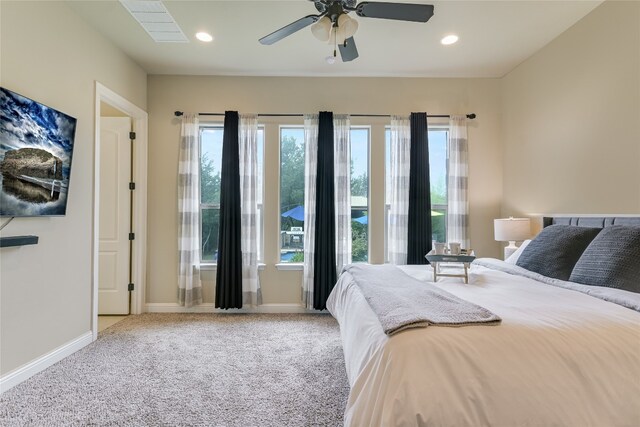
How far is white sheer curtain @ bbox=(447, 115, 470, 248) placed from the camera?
3.70 metres

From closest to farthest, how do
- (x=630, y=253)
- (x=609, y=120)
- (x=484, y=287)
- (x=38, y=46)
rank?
(x=630, y=253), (x=484, y=287), (x=38, y=46), (x=609, y=120)

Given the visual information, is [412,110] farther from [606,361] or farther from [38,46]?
[38,46]

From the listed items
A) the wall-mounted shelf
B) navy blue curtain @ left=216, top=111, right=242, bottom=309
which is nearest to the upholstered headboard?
navy blue curtain @ left=216, top=111, right=242, bottom=309

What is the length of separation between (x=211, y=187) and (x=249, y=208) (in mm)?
637

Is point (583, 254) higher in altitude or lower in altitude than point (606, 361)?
higher

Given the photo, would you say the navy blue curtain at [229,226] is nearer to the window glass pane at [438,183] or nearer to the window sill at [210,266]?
the window sill at [210,266]

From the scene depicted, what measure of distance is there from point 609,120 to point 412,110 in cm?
190

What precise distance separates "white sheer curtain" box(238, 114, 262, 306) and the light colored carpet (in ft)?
1.80

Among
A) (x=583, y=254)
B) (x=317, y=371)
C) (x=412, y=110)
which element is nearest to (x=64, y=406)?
(x=317, y=371)

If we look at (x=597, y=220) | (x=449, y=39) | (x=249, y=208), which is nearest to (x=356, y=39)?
(x=449, y=39)

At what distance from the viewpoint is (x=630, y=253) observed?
173cm

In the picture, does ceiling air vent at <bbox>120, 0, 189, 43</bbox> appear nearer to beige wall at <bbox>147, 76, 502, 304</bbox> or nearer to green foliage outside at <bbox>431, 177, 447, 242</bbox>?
beige wall at <bbox>147, 76, 502, 304</bbox>

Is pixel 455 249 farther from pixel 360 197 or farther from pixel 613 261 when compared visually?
pixel 360 197

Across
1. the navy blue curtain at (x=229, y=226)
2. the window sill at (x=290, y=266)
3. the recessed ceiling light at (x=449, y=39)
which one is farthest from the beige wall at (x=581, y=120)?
the navy blue curtain at (x=229, y=226)
